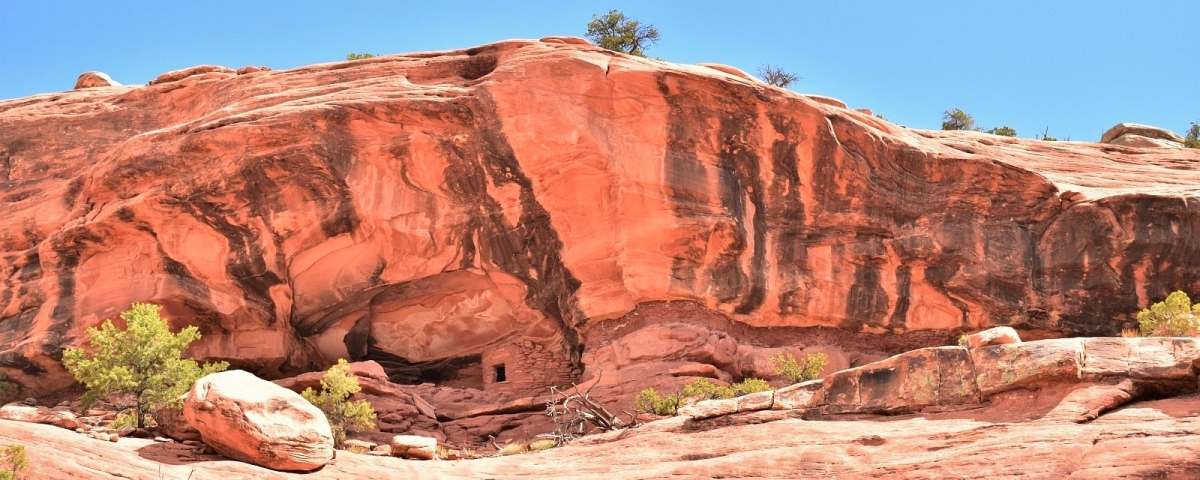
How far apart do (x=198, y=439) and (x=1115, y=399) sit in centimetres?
1156

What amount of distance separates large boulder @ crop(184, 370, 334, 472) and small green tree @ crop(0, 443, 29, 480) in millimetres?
2554

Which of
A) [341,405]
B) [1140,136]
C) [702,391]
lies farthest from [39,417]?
[1140,136]

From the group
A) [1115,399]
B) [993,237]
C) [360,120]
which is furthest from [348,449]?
[993,237]

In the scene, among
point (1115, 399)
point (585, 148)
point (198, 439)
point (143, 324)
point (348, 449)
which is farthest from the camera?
point (585, 148)

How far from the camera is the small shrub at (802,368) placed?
21.2 m

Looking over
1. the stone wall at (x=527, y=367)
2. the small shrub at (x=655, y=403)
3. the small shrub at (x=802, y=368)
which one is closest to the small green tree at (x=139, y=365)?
the stone wall at (x=527, y=367)

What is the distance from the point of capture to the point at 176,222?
2333 centimetres

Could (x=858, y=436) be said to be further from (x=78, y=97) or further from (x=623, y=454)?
(x=78, y=97)

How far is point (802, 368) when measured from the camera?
22.1 m

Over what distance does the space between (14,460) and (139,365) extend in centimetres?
694

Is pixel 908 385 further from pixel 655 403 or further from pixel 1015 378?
pixel 655 403

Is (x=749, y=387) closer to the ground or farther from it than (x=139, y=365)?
closer to the ground

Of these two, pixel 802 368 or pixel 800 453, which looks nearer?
pixel 800 453

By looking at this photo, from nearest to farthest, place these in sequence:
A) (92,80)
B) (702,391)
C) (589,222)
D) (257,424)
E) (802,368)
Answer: (257,424), (702,391), (802,368), (589,222), (92,80)
